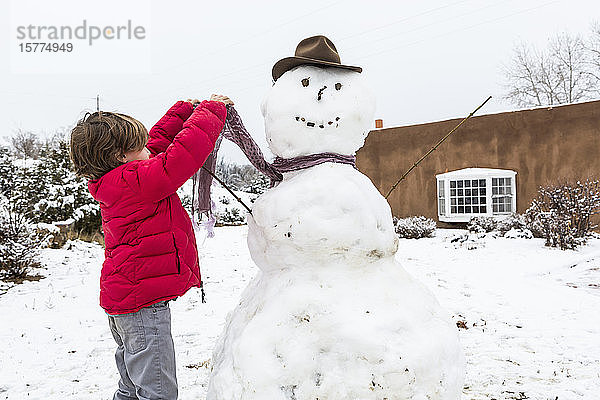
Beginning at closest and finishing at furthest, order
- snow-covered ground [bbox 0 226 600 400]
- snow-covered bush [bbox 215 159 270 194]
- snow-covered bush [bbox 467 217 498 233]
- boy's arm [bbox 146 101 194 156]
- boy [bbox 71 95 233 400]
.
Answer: boy [bbox 71 95 233 400]
boy's arm [bbox 146 101 194 156]
snow-covered ground [bbox 0 226 600 400]
snow-covered bush [bbox 467 217 498 233]
snow-covered bush [bbox 215 159 270 194]

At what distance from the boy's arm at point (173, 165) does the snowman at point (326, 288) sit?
1.43 ft

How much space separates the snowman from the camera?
81.4 inches

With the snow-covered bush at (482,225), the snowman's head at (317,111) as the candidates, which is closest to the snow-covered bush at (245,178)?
the snow-covered bush at (482,225)

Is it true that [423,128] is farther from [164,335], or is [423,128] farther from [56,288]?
[164,335]

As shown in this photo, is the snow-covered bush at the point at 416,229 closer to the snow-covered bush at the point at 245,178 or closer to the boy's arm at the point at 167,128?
the snow-covered bush at the point at 245,178

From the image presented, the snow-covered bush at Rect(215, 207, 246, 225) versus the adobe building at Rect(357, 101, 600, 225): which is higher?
the adobe building at Rect(357, 101, 600, 225)

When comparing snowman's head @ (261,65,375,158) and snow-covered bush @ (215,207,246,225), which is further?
snow-covered bush @ (215,207,246,225)

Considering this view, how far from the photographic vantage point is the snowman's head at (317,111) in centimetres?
245

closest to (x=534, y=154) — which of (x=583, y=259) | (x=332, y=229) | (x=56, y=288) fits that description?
(x=583, y=259)

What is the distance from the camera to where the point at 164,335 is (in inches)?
90.0

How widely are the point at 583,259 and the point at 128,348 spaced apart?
359 inches

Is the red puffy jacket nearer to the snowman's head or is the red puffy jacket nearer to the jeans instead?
the jeans

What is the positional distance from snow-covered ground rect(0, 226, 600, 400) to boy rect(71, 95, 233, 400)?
1.61 meters

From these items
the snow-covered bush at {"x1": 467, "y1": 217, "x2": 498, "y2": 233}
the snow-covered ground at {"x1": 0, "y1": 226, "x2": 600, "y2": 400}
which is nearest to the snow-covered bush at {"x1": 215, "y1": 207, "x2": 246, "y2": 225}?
the snow-covered bush at {"x1": 467, "y1": 217, "x2": 498, "y2": 233}
